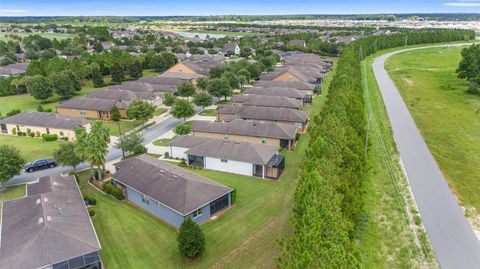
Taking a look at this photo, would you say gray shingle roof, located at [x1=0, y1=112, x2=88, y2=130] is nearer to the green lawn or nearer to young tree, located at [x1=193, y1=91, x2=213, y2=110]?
young tree, located at [x1=193, y1=91, x2=213, y2=110]

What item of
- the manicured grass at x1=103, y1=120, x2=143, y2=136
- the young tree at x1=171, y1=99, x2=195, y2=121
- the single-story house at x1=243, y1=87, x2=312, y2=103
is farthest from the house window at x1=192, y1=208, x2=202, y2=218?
the single-story house at x1=243, y1=87, x2=312, y2=103

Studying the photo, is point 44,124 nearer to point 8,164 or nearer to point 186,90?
point 8,164

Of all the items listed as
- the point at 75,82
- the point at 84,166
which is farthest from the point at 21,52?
the point at 84,166

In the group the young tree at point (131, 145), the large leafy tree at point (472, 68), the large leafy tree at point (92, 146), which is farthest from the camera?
the large leafy tree at point (472, 68)

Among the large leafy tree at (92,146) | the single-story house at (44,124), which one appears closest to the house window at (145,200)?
the large leafy tree at (92,146)

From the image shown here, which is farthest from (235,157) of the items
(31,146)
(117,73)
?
(117,73)

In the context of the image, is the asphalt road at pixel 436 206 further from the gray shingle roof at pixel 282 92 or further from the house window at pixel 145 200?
the house window at pixel 145 200
